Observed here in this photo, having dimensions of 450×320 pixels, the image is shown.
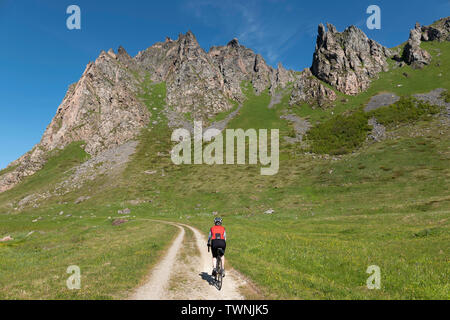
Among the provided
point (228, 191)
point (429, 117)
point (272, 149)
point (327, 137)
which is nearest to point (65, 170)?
point (228, 191)

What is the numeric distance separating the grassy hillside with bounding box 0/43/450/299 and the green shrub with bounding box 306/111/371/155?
5.22 feet

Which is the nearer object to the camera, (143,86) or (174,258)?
(174,258)

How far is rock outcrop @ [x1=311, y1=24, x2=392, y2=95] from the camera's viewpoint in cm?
15925

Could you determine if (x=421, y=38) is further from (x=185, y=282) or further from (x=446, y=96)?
(x=185, y=282)

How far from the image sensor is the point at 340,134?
105938mm

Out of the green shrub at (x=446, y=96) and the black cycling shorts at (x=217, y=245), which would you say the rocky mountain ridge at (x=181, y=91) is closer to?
the green shrub at (x=446, y=96)

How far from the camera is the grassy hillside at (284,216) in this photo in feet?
40.4

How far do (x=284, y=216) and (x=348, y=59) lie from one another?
16871cm

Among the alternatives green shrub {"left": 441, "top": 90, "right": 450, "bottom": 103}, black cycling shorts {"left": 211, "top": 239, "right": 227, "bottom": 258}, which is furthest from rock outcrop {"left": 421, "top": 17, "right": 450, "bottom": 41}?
black cycling shorts {"left": 211, "top": 239, "right": 227, "bottom": 258}

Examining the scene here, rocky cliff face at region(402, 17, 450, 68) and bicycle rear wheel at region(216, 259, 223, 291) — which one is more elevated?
rocky cliff face at region(402, 17, 450, 68)

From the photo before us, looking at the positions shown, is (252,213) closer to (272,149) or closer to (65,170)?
(272,149)

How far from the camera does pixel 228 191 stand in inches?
2872

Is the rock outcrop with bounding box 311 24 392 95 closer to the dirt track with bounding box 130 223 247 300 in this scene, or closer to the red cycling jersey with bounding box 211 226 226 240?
the dirt track with bounding box 130 223 247 300
